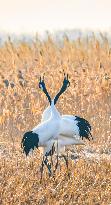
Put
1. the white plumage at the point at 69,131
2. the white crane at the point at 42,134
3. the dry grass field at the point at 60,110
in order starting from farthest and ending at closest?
1. the white plumage at the point at 69,131
2. the white crane at the point at 42,134
3. the dry grass field at the point at 60,110

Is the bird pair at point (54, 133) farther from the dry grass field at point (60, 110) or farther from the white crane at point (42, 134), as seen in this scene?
the dry grass field at point (60, 110)

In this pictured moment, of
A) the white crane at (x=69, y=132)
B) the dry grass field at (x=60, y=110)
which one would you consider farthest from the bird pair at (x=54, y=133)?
the dry grass field at (x=60, y=110)

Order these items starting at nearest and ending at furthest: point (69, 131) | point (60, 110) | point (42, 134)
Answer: point (42, 134) < point (69, 131) < point (60, 110)

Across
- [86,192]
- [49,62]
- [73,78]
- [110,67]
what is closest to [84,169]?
[86,192]

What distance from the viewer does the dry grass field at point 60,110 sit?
5.14 metres

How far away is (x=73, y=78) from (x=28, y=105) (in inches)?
32.1

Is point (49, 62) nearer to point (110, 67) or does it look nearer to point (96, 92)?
point (110, 67)

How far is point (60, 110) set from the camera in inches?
355

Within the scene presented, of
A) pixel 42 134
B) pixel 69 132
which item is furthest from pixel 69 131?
pixel 42 134

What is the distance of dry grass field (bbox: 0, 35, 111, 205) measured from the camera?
202 inches

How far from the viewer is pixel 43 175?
5.95m

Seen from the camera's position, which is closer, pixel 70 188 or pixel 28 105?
pixel 70 188

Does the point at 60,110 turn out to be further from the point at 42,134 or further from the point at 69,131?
the point at 42,134

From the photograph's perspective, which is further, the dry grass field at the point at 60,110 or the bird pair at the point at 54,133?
the bird pair at the point at 54,133
